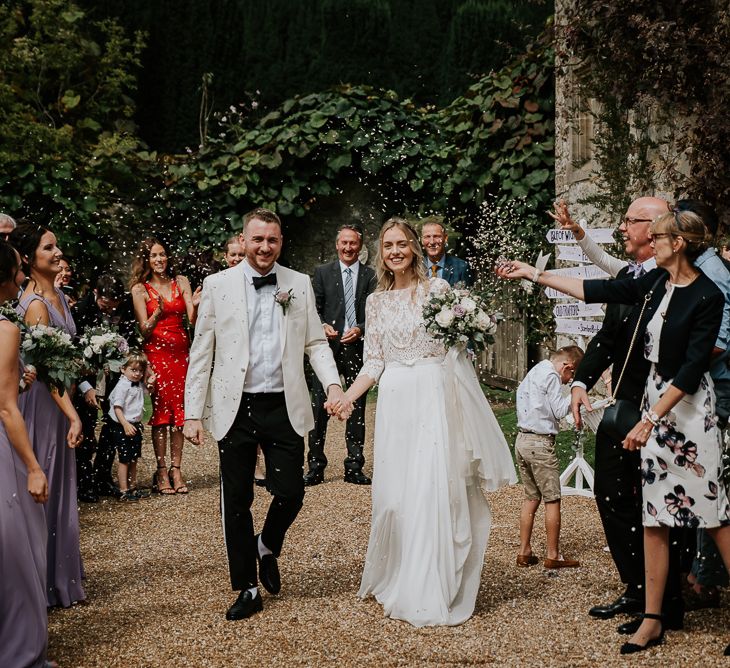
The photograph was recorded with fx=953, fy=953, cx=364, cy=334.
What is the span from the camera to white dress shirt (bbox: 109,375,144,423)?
7.91 m

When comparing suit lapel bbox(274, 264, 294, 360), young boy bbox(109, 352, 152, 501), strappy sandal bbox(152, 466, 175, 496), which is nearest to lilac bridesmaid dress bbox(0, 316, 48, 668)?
suit lapel bbox(274, 264, 294, 360)

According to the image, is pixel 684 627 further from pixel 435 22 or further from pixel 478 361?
pixel 435 22

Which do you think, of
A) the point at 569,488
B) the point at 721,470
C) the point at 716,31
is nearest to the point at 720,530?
the point at 721,470

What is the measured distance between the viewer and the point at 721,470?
4258 mm

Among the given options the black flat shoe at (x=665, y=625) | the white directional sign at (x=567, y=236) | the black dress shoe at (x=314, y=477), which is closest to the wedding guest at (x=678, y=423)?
the black flat shoe at (x=665, y=625)

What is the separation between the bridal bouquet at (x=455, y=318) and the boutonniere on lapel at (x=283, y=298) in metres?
0.71

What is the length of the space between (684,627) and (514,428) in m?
5.85

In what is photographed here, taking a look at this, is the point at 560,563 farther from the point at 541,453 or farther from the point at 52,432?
the point at 52,432

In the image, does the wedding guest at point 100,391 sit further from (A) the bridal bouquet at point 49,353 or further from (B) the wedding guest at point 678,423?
(B) the wedding guest at point 678,423

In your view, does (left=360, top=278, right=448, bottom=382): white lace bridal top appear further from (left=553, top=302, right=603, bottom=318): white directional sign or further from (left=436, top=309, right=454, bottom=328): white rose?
(left=553, top=302, right=603, bottom=318): white directional sign

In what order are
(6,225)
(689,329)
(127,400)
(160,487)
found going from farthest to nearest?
1. (160,487)
2. (127,400)
3. (6,225)
4. (689,329)

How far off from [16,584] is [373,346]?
2210 millimetres

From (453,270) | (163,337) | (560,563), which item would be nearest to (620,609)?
(560,563)

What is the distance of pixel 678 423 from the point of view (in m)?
4.20
